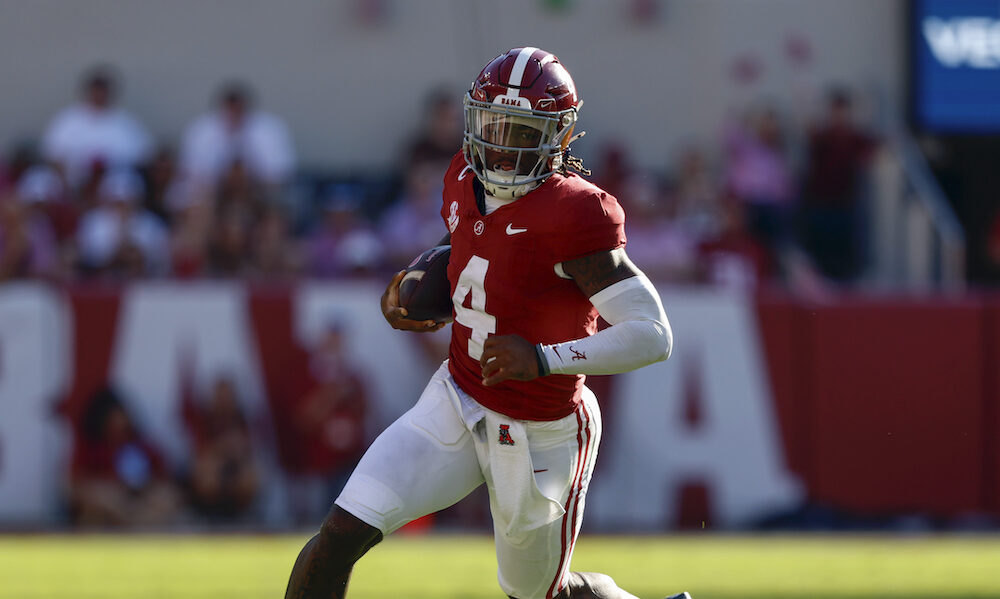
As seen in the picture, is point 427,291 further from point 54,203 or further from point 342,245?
point 54,203

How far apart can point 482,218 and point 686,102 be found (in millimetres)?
7542

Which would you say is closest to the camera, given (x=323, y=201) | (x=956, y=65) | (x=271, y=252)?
(x=271, y=252)

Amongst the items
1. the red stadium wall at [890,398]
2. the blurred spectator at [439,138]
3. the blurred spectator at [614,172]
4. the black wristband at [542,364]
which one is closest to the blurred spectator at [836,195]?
the blurred spectator at [614,172]

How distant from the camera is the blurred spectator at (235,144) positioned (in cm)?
948

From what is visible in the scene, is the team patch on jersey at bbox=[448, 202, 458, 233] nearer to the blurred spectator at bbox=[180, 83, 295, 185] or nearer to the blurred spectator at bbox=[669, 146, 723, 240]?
the blurred spectator at bbox=[669, 146, 723, 240]

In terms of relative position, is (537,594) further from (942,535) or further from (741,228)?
(741,228)

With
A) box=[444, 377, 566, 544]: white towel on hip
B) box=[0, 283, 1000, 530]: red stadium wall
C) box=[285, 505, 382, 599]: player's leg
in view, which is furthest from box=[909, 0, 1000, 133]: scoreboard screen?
box=[285, 505, 382, 599]: player's leg

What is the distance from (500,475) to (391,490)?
11.7 inches

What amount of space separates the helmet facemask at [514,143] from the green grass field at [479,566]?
8.59ft

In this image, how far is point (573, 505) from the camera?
3.91 m

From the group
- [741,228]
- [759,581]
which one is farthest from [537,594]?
[741,228]

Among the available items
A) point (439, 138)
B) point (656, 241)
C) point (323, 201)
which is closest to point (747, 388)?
point (656, 241)

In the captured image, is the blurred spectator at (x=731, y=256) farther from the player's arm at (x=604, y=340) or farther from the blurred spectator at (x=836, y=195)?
the player's arm at (x=604, y=340)

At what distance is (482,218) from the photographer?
3.84 metres
